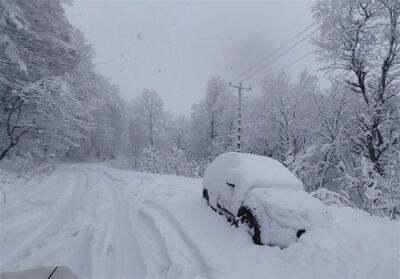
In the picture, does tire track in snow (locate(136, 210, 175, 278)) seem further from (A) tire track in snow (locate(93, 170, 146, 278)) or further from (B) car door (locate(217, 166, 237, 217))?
(B) car door (locate(217, 166, 237, 217))

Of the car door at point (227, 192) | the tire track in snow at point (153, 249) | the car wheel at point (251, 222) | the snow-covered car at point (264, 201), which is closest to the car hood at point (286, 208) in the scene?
the snow-covered car at point (264, 201)

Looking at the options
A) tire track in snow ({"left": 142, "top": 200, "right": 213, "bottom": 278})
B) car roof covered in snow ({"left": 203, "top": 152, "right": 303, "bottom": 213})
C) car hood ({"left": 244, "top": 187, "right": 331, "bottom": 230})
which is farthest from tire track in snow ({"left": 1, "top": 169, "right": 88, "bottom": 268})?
car hood ({"left": 244, "top": 187, "right": 331, "bottom": 230})

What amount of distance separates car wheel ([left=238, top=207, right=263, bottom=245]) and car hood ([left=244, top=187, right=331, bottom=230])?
0.16 m

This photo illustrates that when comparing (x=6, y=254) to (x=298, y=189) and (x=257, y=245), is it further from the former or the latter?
(x=298, y=189)

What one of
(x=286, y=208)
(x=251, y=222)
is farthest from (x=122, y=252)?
(x=286, y=208)

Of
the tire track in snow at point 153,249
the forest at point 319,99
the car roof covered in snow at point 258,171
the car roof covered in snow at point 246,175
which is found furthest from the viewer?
the forest at point 319,99

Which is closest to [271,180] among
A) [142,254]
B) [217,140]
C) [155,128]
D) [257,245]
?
[257,245]

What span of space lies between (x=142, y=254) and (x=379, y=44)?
1484 centimetres

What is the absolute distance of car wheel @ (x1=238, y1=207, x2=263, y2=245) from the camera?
5.18m

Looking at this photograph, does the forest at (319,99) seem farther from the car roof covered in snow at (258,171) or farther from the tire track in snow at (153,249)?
the tire track in snow at (153,249)

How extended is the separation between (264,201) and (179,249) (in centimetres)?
194

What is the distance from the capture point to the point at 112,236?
5.91 meters

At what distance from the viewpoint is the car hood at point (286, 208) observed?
516cm

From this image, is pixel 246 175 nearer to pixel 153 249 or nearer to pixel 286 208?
pixel 286 208
